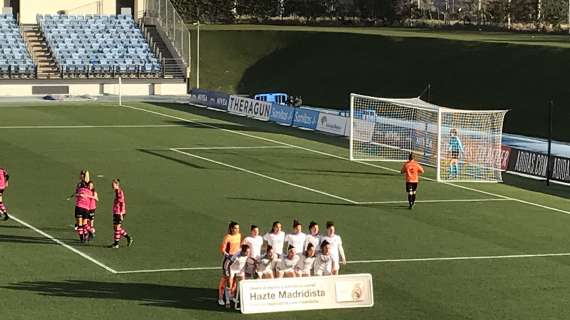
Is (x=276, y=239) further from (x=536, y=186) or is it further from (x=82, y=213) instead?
(x=536, y=186)

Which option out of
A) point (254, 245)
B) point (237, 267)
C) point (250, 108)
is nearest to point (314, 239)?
point (254, 245)

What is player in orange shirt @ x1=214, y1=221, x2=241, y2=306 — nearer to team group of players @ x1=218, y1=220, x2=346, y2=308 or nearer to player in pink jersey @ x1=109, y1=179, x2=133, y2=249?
team group of players @ x1=218, y1=220, x2=346, y2=308

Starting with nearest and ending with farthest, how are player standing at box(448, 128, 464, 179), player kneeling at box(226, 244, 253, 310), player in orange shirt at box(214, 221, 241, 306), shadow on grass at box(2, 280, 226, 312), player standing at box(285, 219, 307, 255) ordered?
player kneeling at box(226, 244, 253, 310) < player in orange shirt at box(214, 221, 241, 306) < shadow on grass at box(2, 280, 226, 312) < player standing at box(285, 219, 307, 255) < player standing at box(448, 128, 464, 179)

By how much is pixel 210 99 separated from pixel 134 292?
48521 mm

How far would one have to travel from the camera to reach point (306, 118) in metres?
64.6

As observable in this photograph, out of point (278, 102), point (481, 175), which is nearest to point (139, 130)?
point (278, 102)

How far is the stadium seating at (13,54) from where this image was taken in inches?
3191

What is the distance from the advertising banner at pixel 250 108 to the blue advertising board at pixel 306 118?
10.7 ft

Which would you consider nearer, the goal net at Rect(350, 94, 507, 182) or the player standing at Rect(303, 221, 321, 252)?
the player standing at Rect(303, 221, 321, 252)

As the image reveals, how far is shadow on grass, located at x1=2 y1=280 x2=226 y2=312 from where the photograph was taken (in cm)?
2617

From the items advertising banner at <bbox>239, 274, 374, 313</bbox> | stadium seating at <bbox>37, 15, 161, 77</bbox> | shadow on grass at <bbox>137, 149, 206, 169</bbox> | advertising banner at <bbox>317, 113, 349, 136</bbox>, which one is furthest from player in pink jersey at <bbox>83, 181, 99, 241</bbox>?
stadium seating at <bbox>37, 15, 161, 77</bbox>

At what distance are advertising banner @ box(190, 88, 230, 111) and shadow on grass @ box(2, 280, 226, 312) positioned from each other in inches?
1783

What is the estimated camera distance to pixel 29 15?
90.7m

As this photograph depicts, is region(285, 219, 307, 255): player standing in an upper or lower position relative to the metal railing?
lower
